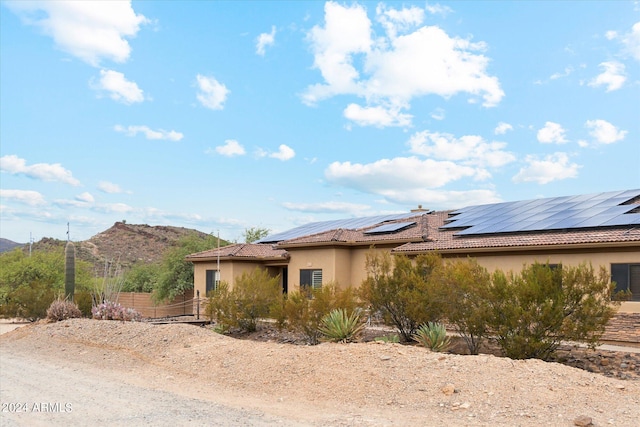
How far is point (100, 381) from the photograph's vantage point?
1378cm

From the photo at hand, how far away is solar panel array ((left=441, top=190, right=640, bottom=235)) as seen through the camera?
774 inches

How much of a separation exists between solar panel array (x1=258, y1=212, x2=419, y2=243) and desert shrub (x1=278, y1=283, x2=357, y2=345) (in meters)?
11.8

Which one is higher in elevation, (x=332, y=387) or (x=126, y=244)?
(x=126, y=244)

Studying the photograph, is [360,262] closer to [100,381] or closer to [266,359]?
[266,359]

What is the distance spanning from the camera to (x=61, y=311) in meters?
24.0

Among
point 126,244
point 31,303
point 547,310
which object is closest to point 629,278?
point 547,310

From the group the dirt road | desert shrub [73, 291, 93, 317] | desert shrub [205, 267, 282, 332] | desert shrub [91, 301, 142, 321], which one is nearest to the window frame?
desert shrub [73, 291, 93, 317]

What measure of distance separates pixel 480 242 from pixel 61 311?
16587 mm

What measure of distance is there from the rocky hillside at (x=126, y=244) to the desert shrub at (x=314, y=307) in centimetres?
5388

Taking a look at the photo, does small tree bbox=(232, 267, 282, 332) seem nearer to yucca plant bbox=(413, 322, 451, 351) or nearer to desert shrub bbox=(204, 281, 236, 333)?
desert shrub bbox=(204, 281, 236, 333)

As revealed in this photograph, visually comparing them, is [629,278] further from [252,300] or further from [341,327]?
[252,300]

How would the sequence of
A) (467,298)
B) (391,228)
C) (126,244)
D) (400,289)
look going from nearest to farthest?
(467,298), (400,289), (391,228), (126,244)

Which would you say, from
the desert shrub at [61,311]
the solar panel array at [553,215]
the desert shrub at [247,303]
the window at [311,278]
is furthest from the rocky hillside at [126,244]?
the solar panel array at [553,215]

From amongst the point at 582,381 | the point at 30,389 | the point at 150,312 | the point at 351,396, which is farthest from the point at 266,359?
the point at 150,312
